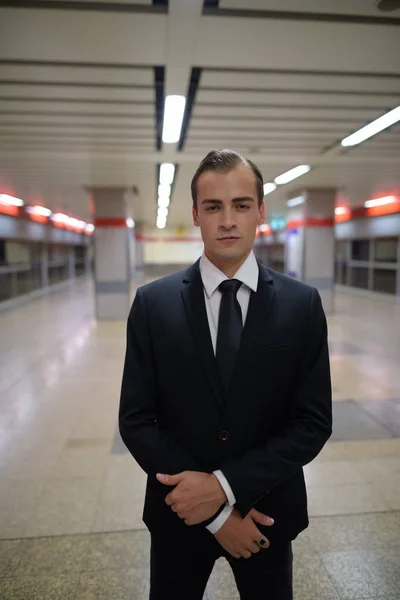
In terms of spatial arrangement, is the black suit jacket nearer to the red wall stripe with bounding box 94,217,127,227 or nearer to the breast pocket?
the breast pocket

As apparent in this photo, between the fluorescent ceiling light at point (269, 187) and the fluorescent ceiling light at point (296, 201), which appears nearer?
the fluorescent ceiling light at point (269, 187)

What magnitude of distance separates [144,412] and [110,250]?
9391mm

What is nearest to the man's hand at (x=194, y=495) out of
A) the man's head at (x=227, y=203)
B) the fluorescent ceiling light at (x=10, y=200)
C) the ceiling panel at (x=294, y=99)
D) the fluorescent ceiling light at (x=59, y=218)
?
the man's head at (x=227, y=203)

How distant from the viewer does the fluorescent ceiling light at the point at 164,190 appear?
10355 millimetres

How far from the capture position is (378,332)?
848 centimetres

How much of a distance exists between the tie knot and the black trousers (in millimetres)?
817

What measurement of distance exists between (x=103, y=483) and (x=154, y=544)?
1.82 metres

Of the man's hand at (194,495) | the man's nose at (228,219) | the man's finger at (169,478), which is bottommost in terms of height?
the man's hand at (194,495)

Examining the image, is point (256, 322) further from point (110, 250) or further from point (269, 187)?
point (269, 187)

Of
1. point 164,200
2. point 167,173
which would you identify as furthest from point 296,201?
point 164,200

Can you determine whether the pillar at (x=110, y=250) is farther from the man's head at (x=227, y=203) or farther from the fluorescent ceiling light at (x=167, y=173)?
the man's head at (x=227, y=203)

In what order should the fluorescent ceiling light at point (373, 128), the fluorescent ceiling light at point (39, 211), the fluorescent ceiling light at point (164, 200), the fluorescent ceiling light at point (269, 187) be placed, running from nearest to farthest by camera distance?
1. the fluorescent ceiling light at point (373, 128)
2. the fluorescent ceiling light at point (269, 187)
3. the fluorescent ceiling light at point (164, 200)
4. the fluorescent ceiling light at point (39, 211)

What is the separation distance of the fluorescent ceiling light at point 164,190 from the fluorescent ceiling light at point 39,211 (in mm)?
5171

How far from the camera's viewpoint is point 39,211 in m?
15.6
